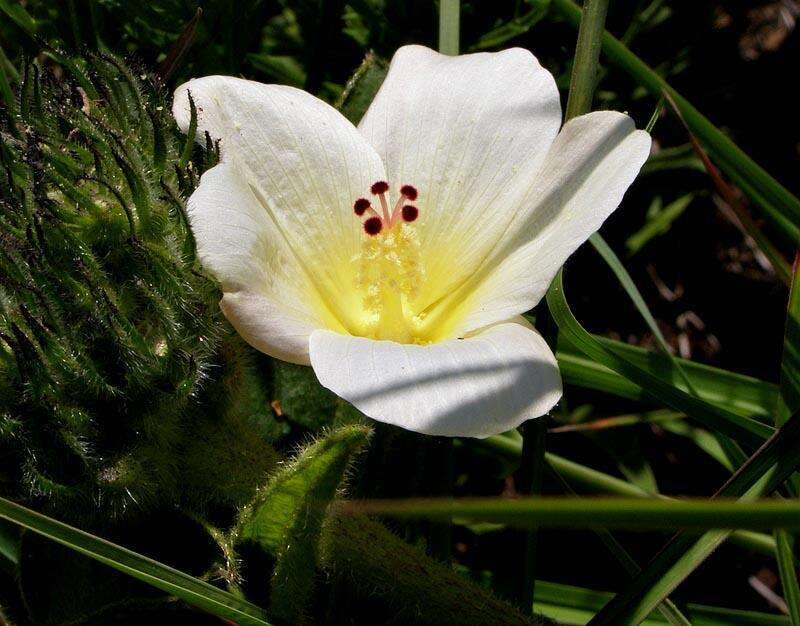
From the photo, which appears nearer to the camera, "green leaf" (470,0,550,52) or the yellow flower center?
the yellow flower center

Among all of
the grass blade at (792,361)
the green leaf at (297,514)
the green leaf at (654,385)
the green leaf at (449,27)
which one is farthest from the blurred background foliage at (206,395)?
the grass blade at (792,361)

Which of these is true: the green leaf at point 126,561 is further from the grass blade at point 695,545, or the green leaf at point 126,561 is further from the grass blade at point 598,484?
the grass blade at point 598,484

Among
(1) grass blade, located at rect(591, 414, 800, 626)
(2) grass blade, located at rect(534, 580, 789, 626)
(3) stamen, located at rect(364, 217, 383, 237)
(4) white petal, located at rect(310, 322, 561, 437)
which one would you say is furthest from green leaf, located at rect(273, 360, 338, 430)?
(1) grass blade, located at rect(591, 414, 800, 626)

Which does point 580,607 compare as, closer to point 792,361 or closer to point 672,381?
point 672,381

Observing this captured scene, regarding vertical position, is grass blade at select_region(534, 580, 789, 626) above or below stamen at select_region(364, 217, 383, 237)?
below

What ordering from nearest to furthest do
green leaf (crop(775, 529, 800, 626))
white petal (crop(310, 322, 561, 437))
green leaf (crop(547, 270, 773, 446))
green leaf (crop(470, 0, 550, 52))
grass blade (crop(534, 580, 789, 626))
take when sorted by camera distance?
white petal (crop(310, 322, 561, 437)) < green leaf (crop(775, 529, 800, 626)) < green leaf (crop(547, 270, 773, 446)) < grass blade (crop(534, 580, 789, 626)) < green leaf (crop(470, 0, 550, 52))

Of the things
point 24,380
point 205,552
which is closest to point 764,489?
point 205,552

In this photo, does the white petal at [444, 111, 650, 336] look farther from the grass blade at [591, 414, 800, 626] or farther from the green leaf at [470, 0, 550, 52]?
the green leaf at [470, 0, 550, 52]
